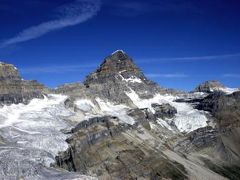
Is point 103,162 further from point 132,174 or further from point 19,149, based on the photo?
point 19,149

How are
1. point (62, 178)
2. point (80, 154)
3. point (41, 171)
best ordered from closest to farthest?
1. point (62, 178)
2. point (41, 171)
3. point (80, 154)

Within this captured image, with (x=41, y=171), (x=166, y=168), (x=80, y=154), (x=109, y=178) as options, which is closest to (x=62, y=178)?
(x=41, y=171)

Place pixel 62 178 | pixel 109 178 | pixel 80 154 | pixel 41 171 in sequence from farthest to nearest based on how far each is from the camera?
pixel 80 154 < pixel 109 178 < pixel 41 171 < pixel 62 178

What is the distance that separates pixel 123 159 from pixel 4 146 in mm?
42454

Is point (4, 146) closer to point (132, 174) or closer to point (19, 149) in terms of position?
point (19, 149)

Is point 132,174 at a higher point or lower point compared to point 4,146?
lower

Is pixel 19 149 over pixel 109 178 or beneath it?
over

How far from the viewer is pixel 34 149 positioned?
19225 centimetres

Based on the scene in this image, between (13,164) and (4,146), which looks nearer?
(13,164)

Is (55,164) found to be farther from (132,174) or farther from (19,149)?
(132,174)

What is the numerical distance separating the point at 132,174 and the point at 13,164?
46177mm

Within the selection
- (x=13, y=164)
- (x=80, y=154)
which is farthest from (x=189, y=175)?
(x=13, y=164)

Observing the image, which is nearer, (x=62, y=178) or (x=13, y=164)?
(x=62, y=178)

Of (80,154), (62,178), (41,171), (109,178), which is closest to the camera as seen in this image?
(62,178)
